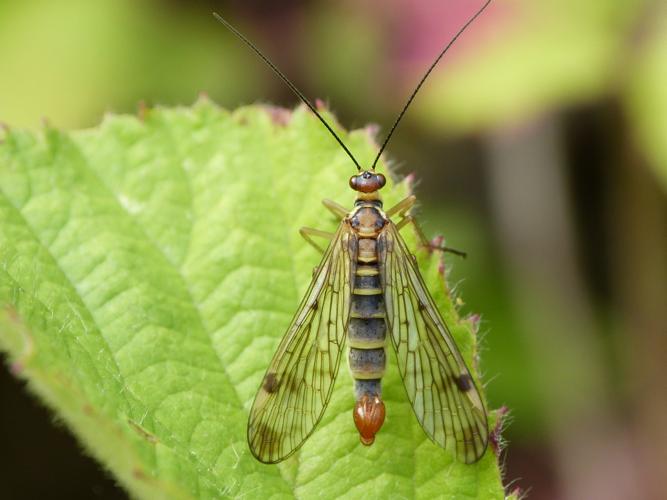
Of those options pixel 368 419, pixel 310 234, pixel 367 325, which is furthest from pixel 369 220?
→ pixel 368 419

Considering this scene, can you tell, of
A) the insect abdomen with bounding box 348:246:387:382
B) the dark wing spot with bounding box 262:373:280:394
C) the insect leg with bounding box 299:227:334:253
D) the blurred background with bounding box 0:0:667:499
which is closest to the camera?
the dark wing spot with bounding box 262:373:280:394

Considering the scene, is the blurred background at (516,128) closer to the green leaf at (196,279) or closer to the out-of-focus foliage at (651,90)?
the out-of-focus foliage at (651,90)

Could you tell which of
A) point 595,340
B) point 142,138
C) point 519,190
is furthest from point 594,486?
point 142,138

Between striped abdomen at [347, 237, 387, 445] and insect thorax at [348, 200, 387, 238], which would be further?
insect thorax at [348, 200, 387, 238]

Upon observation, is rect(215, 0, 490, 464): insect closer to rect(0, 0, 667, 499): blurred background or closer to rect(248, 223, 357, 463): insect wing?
rect(248, 223, 357, 463): insect wing

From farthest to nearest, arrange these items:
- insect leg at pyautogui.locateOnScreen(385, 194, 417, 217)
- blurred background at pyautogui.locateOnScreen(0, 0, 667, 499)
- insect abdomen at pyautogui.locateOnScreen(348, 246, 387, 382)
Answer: blurred background at pyautogui.locateOnScreen(0, 0, 667, 499)
insect leg at pyautogui.locateOnScreen(385, 194, 417, 217)
insect abdomen at pyautogui.locateOnScreen(348, 246, 387, 382)

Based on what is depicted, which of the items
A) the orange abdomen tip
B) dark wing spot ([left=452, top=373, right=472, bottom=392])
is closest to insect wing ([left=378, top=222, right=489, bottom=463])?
dark wing spot ([left=452, top=373, right=472, bottom=392])

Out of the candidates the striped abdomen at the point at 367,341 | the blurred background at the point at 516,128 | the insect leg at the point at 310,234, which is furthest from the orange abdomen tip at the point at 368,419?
the blurred background at the point at 516,128
